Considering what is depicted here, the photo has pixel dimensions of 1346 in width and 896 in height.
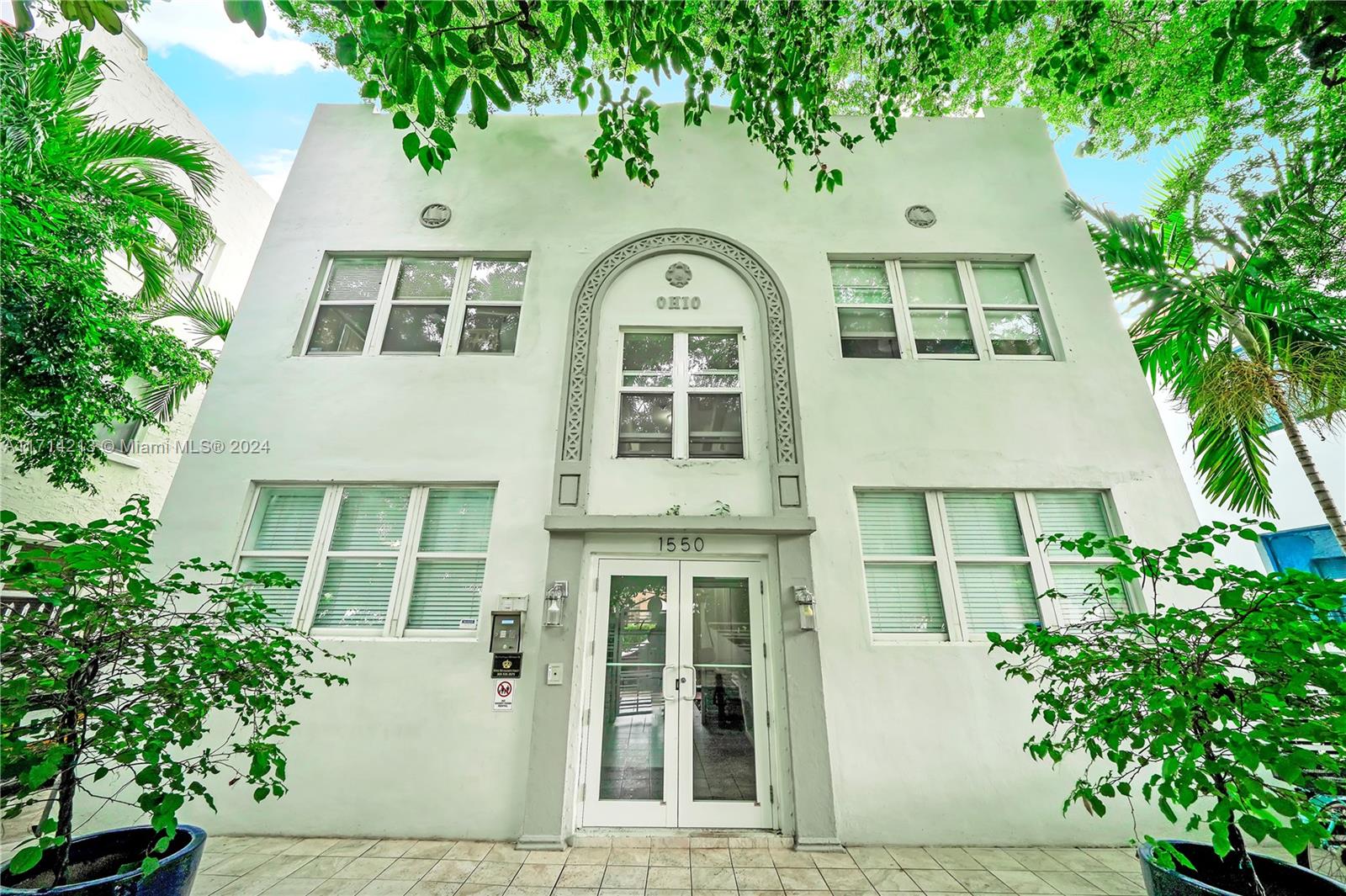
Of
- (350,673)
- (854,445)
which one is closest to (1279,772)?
(854,445)

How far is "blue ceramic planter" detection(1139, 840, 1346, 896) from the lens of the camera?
220 cm

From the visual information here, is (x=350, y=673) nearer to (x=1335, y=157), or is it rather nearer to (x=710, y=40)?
(x=710, y=40)

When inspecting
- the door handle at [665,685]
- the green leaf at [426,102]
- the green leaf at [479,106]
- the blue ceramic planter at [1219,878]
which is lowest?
the blue ceramic planter at [1219,878]

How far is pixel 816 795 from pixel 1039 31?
9.43 m

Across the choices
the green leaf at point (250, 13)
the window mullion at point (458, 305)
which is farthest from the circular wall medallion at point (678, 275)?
the green leaf at point (250, 13)

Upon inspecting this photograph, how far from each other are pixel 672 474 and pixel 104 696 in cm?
372

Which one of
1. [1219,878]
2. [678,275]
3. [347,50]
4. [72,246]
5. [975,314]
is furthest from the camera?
[678,275]

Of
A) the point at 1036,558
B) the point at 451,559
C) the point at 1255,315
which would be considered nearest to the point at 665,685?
the point at 451,559

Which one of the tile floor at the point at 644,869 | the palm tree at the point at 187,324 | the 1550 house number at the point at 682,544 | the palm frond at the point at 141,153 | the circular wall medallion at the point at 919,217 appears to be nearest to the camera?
the tile floor at the point at 644,869

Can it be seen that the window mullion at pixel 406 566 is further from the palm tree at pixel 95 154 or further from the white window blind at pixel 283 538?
the palm tree at pixel 95 154

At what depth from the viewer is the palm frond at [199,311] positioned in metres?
6.32

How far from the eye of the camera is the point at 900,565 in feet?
15.2

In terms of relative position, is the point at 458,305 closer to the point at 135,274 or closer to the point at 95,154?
the point at 95,154

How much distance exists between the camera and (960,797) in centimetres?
397
